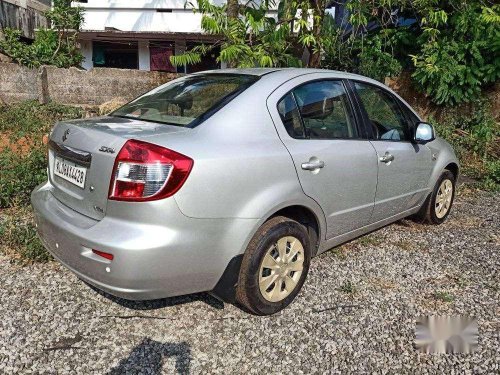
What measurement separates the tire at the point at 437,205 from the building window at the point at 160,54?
1421 cm

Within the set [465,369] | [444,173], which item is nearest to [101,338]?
[465,369]

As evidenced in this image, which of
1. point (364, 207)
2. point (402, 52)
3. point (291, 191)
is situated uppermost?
point (402, 52)

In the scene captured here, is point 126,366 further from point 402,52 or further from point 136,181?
point 402,52

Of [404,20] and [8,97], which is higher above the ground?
[404,20]

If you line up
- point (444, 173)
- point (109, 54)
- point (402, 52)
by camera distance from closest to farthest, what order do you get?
point (444, 173), point (402, 52), point (109, 54)

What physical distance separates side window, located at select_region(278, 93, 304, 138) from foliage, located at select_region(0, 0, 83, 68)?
8414mm

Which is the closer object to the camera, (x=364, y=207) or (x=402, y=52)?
(x=364, y=207)

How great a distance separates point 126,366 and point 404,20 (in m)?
8.38

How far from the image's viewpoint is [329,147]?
285 centimetres

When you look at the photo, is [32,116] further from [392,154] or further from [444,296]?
[444,296]

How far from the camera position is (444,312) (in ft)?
9.18

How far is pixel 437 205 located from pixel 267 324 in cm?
259

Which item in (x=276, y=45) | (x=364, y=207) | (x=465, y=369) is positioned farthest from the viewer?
(x=276, y=45)

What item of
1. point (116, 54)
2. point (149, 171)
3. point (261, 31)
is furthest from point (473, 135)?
point (116, 54)
